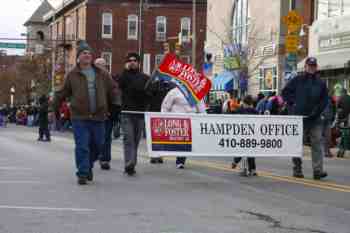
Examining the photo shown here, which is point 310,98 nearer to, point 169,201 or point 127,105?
point 127,105

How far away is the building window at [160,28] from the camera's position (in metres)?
69.2

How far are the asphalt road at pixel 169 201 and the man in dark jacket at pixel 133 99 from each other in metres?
0.68

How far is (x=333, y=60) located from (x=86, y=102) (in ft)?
75.5

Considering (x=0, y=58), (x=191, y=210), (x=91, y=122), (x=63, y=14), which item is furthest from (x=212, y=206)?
(x=0, y=58)

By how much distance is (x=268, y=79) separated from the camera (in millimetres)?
43750

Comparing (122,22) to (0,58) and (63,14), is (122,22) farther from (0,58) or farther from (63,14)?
(0,58)

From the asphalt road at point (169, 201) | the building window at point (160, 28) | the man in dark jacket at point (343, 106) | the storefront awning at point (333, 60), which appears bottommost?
the asphalt road at point (169, 201)

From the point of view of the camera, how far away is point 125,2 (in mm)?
68188

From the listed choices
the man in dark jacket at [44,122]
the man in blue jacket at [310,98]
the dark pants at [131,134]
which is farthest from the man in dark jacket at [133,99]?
the man in dark jacket at [44,122]

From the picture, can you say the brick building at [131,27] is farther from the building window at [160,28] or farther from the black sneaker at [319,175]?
the black sneaker at [319,175]

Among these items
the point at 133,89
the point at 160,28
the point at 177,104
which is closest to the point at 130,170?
the point at 133,89

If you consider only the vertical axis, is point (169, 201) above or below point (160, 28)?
below

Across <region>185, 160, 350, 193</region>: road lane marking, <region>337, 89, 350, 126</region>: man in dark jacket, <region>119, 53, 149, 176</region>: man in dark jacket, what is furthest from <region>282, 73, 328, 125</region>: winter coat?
<region>337, 89, 350, 126</region>: man in dark jacket

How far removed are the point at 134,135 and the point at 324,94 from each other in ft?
10.2
